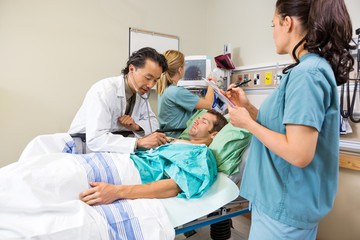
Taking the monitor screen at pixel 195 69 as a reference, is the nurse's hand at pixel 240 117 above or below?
below

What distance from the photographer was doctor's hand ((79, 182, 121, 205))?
3.51 feet

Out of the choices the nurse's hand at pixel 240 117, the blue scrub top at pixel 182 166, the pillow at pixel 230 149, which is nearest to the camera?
the nurse's hand at pixel 240 117

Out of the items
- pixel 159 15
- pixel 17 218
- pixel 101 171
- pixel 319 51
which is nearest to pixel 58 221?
pixel 17 218

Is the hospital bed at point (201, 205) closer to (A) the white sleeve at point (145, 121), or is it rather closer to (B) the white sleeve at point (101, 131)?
(B) the white sleeve at point (101, 131)

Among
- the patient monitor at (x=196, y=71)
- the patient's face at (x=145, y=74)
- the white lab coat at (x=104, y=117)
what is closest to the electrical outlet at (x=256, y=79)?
the patient monitor at (x=196, y=71)

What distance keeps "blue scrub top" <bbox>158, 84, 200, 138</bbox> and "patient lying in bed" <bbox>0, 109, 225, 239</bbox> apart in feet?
2.11

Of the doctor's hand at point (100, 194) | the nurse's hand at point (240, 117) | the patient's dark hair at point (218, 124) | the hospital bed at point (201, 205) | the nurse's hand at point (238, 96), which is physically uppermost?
the nurse's hand at point (238, 96)

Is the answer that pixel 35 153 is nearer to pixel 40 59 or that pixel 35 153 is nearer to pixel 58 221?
pixel 58 221

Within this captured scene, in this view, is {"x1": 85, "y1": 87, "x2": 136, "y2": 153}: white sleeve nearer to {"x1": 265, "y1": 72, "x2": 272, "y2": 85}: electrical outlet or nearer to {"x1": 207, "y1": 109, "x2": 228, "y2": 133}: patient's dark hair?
{"x1": 207, "y1": 109, "x2": 228, "y2": 133}: patient's dark hair

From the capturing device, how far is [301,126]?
69cm

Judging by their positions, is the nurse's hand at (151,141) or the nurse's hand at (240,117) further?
the nurse's hand at (151,141)

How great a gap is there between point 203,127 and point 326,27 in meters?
1.18

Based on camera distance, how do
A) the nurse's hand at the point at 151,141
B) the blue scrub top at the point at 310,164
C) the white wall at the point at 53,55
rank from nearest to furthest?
the blue scrub top at the point at 310,164, the nurse's hand at the point at 151,141, the white wall at the point at 53,55

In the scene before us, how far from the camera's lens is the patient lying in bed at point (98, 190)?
865 mm
